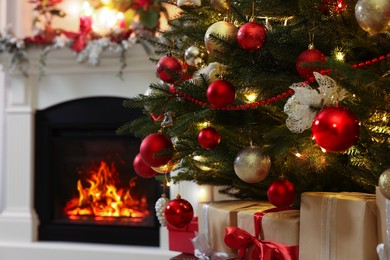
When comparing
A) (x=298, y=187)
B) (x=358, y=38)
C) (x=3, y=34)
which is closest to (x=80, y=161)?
(x=3, y=34)

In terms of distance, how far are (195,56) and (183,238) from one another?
1.63ft

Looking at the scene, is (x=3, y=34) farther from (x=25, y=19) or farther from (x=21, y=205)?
(x=21, y=205)

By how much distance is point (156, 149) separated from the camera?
1068 mm

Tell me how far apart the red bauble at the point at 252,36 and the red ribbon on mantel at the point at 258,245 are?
1.18ft

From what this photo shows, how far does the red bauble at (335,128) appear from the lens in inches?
28.0

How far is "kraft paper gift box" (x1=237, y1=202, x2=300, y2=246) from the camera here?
1007 millimetres

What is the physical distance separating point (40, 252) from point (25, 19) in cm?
121

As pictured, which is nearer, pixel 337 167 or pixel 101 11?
pixel 337 167

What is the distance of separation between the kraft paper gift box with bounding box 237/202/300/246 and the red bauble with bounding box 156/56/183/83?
12.8 inches

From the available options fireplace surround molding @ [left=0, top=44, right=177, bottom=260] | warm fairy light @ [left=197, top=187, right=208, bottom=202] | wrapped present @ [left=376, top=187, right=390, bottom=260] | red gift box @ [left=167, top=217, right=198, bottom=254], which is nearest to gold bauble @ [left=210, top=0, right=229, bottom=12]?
wrapped present @ [left=376, top=187, right=390, bottom=260]

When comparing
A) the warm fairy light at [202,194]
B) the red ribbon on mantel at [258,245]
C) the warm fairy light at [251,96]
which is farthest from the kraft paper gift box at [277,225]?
the warm fairy light at [202,194]

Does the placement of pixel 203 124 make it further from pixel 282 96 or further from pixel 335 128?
pixel 335 128

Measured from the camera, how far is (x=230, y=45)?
97 centimetres

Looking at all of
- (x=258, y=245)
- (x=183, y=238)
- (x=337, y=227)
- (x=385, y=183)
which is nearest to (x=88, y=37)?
(x=183, y=238)
